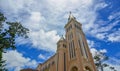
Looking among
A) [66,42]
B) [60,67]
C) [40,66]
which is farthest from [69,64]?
[40,66]

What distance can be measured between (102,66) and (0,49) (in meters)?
37.6

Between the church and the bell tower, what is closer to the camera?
the bell tower

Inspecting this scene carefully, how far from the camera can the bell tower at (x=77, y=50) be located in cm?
4246

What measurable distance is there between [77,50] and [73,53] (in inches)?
123

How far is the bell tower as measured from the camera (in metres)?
42.5

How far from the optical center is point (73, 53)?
155ft

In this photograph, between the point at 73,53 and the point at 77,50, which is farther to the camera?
the point at 73,53

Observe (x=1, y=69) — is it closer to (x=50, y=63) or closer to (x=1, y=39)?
(x=1, y=39)

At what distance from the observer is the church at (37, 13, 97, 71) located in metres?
43.2

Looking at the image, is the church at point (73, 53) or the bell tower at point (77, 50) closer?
the bell tower at point (77, 50)

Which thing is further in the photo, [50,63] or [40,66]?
[40,66]

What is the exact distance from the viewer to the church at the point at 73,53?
43.2 meters

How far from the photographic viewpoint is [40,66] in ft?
209

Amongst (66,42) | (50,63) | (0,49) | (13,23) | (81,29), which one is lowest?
(0,49)
